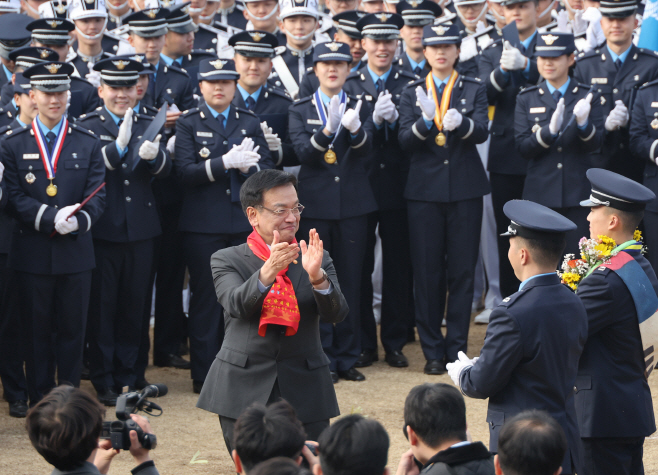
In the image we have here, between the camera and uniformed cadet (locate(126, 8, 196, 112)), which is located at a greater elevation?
uniformed cadet (locate(126, 8, 196, 112))

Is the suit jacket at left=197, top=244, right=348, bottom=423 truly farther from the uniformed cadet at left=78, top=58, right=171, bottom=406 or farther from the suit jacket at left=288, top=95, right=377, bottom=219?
the suit jacket at left=288, top=95, right=377, bottom=219

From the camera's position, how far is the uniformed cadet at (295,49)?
28.6 feet

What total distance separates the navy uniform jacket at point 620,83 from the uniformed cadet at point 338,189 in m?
2.00

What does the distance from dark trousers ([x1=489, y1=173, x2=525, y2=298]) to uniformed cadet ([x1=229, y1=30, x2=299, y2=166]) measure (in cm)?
184

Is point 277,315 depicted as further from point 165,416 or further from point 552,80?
point 552,80

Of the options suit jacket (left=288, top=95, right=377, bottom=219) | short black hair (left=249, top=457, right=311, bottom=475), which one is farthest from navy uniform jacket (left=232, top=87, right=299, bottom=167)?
short black hair (left=249, top=457, right=311, bottom=475)

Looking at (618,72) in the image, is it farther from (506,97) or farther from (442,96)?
(442,96)

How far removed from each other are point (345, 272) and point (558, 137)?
1988mm

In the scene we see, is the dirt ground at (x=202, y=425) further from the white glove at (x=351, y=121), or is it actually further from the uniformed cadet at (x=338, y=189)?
the white glove at (x=351, y=121)

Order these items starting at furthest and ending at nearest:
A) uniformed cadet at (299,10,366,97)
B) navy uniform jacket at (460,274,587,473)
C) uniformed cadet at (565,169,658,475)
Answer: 1. uniformed cadet at (299,10,366,97)
2. uniformed cadet at (565,169,658,475)
3. navy uniform jacket at (460,274,587,473)

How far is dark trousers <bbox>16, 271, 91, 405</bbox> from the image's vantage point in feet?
21.6

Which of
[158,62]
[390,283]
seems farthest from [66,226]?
[390,283]

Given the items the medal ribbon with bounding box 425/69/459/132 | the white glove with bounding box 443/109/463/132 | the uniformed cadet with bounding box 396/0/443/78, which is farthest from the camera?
the uniformed cadet with bounding box 396/0/443/78

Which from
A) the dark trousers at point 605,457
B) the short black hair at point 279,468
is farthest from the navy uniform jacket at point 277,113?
the short black hair at point 279,468
